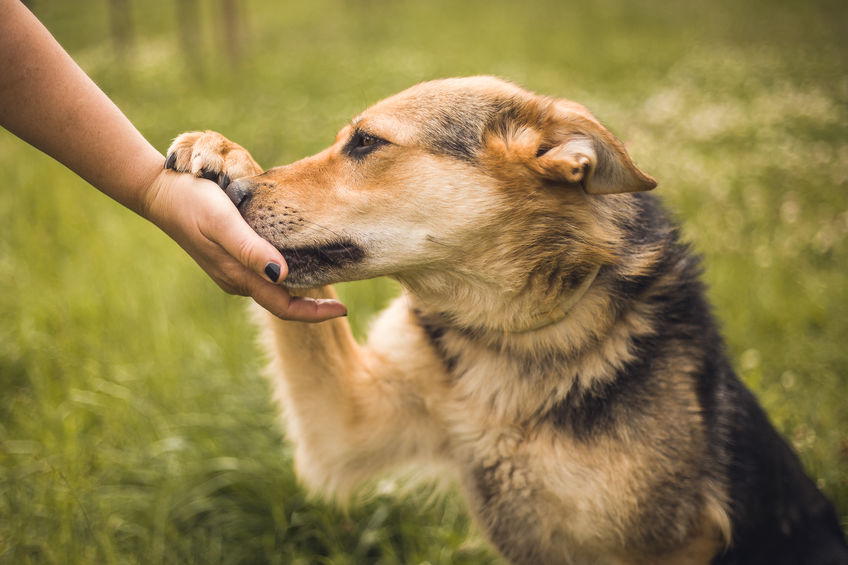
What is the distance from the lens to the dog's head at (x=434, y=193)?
198 cm

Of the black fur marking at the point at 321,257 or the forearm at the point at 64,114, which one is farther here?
the black fur marking at the point at 321,257

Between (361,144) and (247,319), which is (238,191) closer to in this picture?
(361,144)

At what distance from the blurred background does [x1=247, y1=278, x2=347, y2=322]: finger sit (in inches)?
47.2

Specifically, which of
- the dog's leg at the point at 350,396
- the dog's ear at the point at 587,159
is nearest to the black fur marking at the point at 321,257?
the dog's leg at the point at 350,396

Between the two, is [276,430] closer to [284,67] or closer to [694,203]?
[694,203]

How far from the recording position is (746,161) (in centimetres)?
676

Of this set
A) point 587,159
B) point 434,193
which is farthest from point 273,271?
point 587,159

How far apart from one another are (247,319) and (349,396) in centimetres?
185

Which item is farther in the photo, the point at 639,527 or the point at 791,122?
the point at 791,122

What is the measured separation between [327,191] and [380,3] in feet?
67.4

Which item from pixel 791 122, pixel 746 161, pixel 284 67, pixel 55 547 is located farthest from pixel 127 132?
pixel 284 67

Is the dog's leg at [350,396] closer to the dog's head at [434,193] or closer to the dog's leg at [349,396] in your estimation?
the dog's leg at [349,396]

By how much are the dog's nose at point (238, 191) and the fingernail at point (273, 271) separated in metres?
0.30

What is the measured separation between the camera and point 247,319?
403 centimetres
